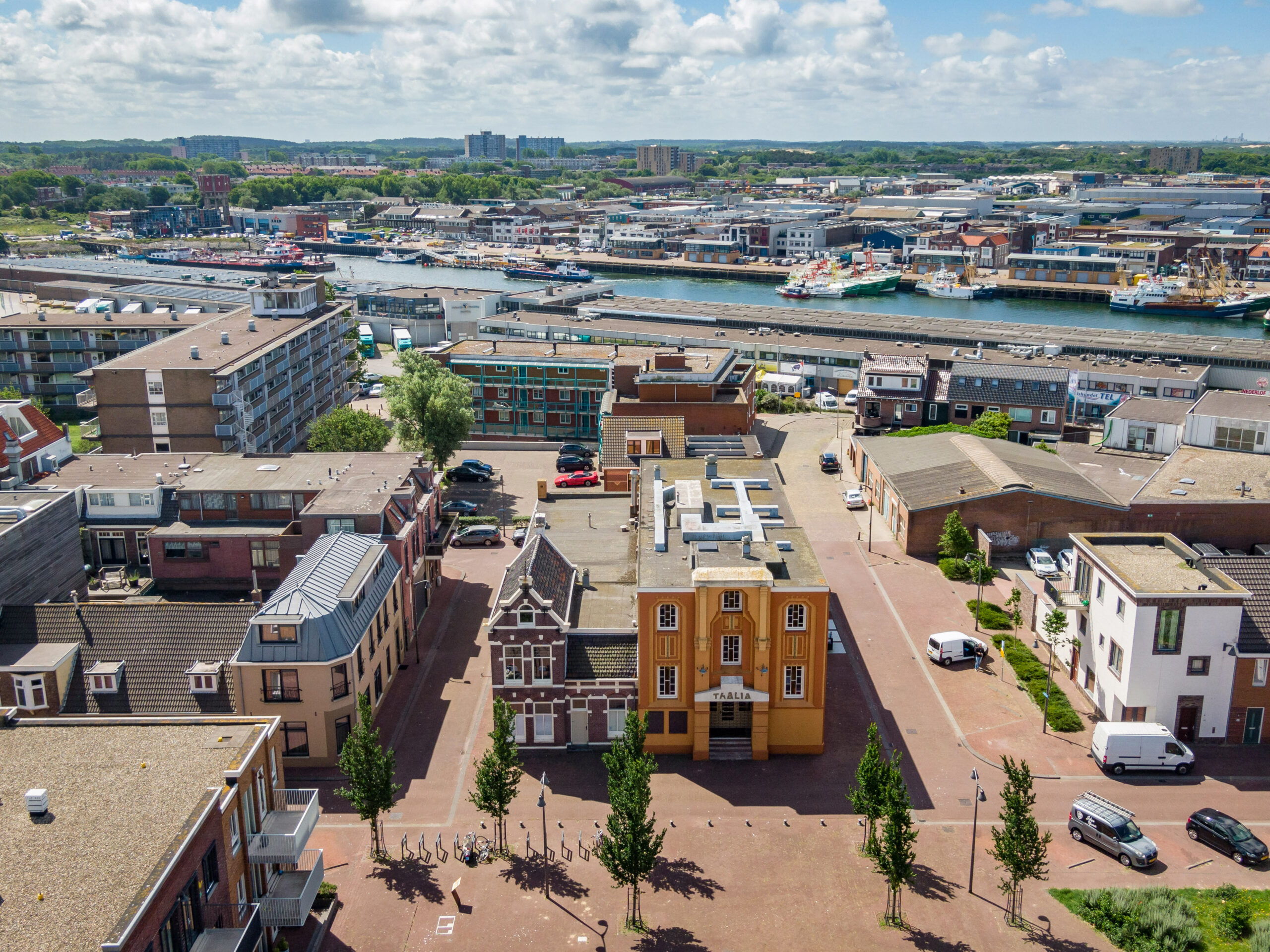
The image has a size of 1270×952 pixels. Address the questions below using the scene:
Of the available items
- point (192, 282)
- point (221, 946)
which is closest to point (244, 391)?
point (221, 946)

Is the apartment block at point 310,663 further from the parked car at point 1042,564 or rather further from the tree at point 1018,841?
the parked car at point 1042,564

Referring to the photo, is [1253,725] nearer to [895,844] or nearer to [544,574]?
[895,844]

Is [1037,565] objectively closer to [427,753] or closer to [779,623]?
[779,623]

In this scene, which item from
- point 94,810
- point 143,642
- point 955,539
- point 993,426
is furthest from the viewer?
point 993,426

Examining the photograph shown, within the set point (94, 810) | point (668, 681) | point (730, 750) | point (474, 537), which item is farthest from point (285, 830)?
point (474, 537)

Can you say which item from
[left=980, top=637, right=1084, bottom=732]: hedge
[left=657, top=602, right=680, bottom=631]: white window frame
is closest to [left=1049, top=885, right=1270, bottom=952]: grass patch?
[left=980, top=637, right=1084, bottom=732]: hedge

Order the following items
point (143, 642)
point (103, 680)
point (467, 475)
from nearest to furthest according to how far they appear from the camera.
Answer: point (103, 680) < point (143, 642) < point (467, 475)

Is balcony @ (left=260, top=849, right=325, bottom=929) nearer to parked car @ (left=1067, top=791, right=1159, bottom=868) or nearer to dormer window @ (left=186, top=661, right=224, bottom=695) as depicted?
dormer window @ (left=186, top=661, right=224, bottom=695)
